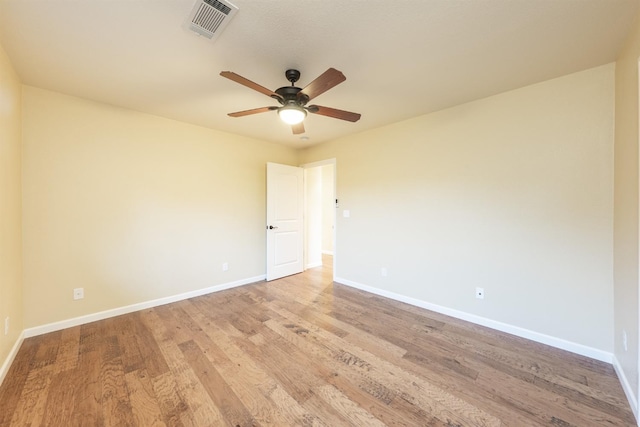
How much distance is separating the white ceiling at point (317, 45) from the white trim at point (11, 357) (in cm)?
239

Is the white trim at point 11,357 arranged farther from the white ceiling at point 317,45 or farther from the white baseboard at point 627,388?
the white baseboard at point 627,388

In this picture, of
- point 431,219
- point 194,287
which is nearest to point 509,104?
point 431,219

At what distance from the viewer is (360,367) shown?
1964mm

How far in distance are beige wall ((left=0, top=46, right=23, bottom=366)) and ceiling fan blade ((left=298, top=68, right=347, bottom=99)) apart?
229 cm

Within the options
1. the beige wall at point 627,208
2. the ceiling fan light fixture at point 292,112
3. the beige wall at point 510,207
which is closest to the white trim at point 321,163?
the beige wall at point 510,207

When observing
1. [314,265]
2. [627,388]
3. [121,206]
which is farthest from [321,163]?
[627,388]

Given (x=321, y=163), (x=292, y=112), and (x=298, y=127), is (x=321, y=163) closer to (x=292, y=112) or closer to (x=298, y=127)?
(x=298, y=127)

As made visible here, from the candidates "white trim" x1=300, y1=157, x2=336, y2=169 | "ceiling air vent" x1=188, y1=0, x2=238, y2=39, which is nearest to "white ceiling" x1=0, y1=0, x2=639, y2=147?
"ceiling air vent" x1=188, y1=0, x2=238, y2=39

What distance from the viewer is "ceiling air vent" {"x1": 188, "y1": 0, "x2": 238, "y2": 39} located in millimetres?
1411

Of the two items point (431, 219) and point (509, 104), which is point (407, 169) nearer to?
point (431, 219)

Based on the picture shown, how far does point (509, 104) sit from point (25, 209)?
4.92 m

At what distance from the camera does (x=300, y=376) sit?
6.09ft

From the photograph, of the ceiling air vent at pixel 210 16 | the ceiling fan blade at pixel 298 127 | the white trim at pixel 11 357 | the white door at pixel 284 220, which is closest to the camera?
the ceiling air vent at pixel 210 16

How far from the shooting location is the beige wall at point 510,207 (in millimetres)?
2066
